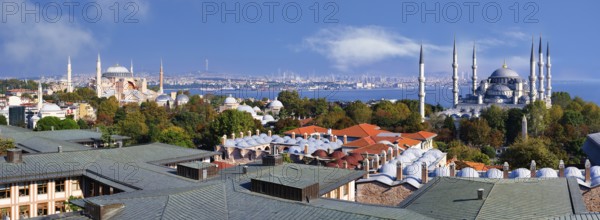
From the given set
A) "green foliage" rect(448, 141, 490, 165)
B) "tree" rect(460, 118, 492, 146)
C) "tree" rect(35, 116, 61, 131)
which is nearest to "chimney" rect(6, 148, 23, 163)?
"green foliage" rect(448, 141, 490, 165)

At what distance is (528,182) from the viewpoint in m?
12.4

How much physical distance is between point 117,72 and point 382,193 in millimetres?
81267

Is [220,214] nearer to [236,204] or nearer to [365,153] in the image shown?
[236,204]

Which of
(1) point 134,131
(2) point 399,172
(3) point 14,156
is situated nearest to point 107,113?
(1) point 134,131

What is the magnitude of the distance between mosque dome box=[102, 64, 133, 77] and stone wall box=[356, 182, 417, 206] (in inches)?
3137

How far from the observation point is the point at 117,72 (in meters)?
90.8

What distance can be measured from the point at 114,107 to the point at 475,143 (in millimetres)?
34350

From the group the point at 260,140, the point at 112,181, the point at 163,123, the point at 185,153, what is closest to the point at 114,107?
the point at 163,123

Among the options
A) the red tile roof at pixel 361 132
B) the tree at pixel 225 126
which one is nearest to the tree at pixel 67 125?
the tree at pixel 225 126

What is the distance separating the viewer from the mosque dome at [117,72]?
9050 cm

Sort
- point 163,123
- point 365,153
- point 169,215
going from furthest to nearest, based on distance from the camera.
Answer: point 163,123, point 365,153, point 169,215

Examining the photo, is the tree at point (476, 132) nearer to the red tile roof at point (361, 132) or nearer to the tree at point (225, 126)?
the red tile roof at point (361, 132)

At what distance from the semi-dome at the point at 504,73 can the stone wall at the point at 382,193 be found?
48192 millimetres

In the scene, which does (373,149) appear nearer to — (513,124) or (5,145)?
(5,145)
